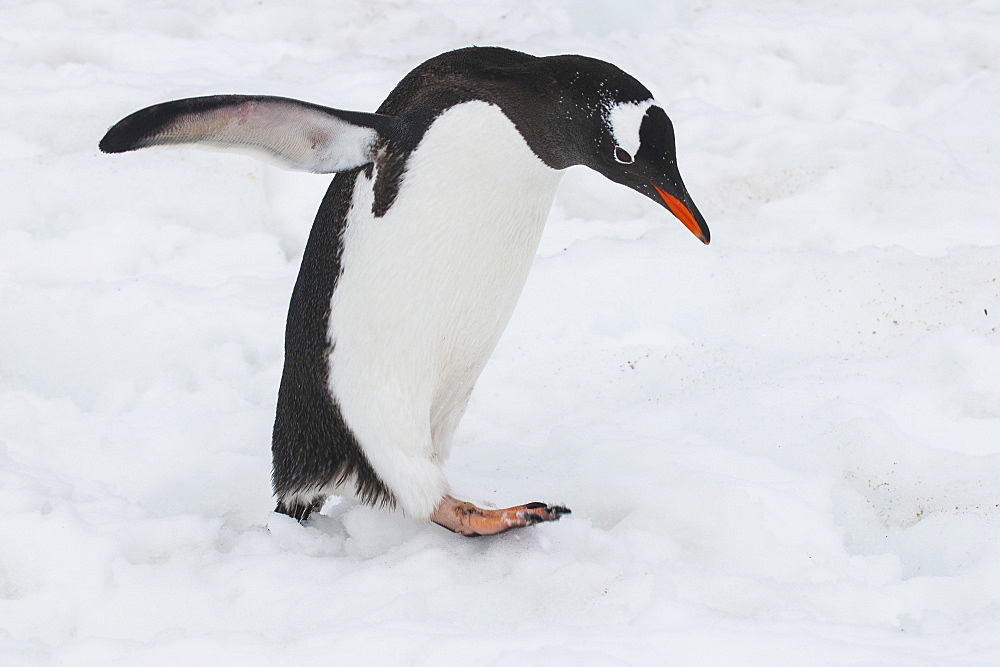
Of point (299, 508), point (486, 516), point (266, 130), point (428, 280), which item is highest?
point (266, 130)

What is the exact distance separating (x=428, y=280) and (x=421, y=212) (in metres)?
0.08

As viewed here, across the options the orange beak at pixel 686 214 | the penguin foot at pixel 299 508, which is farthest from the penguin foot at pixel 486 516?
the orange beak at pixel 686 214

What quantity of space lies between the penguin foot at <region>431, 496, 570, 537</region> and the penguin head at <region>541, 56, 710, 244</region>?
1.24ft

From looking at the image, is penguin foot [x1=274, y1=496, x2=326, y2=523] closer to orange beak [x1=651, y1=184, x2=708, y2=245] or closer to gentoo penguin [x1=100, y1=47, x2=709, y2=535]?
gentoo penguin [x1=100, y1=47, x2=709, y2=535]

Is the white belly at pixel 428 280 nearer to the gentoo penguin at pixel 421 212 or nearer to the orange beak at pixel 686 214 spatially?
the gentoo penguin at pixel 421 212

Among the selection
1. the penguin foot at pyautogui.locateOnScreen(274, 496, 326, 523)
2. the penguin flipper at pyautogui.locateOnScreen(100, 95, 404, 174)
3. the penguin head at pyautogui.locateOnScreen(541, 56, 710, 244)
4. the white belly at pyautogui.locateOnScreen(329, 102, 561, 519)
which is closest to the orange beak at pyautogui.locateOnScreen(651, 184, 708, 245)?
the penguin head at pyautogui.locateOnScreen(541, 56, 710, 244)

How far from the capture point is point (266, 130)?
1201 millimetres

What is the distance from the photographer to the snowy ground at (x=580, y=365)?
3.70 ft

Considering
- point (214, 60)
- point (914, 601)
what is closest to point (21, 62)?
point (214, 60)

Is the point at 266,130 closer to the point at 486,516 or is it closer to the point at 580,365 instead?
the point at 486,516

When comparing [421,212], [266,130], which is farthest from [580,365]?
[266,130]

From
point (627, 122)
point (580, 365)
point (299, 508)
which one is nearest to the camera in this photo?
point (627, 122)

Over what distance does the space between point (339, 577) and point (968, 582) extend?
2.45ft

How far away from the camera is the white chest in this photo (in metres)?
1.22
